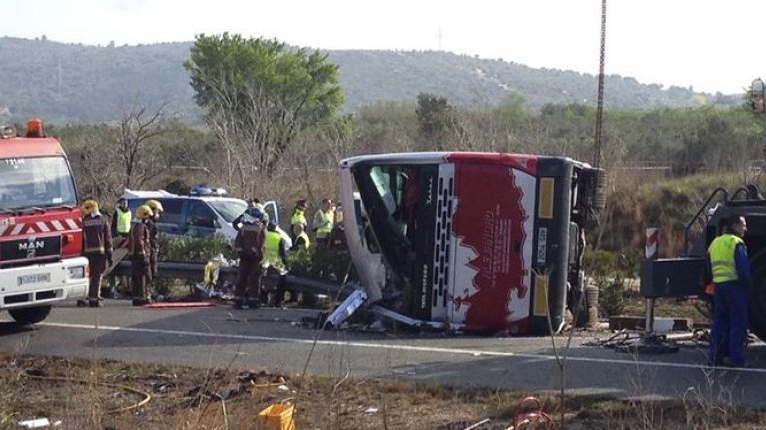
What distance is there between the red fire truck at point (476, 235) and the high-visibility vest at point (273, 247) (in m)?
4.38

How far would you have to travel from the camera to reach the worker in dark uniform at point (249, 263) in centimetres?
1844

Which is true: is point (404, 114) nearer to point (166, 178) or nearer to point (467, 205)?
point (166, 178)

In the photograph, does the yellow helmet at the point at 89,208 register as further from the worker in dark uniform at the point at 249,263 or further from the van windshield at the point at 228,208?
the van windshield at the point at 228,208

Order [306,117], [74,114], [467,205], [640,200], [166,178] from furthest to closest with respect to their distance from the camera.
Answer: [74,114] → [306,117] → [166,178] → [640,200] → [467,205]

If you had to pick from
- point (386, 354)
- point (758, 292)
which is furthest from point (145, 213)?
point (758, 292)

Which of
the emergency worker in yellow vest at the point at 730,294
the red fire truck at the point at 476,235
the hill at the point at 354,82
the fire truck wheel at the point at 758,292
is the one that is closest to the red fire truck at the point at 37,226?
the red fire truck at the point at 476,235

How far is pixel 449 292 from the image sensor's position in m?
15.3

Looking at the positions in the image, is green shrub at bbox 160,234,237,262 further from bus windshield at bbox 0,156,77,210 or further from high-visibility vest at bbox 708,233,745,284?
high-visibility vest at bbox 708,233,745,284

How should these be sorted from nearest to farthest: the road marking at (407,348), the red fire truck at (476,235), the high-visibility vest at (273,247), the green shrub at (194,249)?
the road marking at (407,348) < the red fire truck at (476,235) < the high-visibility vest at (273,247) < the green shrub at (194,249)

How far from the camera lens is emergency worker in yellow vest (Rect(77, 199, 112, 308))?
18.8m

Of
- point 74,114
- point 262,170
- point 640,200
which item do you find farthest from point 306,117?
point 74,114

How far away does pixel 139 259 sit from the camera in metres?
19.5

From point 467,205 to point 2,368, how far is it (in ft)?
18.4

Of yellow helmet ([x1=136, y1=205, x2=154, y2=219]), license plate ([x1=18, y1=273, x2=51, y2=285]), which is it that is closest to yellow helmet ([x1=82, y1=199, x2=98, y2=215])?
yellow helmet ([x1=136, y1=205, x2=154, y2=219])
